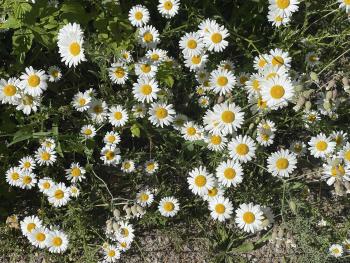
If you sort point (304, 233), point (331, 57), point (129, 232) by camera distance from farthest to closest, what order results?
point (331, 57) < point (129, 232) < point (304, 233)

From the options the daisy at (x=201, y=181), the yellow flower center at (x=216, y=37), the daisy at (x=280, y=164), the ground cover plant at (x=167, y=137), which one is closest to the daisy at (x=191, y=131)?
the ground cover plant at (x=167, y=137)

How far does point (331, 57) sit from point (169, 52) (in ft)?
5.23

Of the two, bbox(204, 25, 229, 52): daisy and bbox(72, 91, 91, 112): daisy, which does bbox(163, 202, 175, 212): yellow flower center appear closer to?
bbox(72, 91, 91, 112): daisy

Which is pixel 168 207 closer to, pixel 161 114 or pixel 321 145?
pixel 161 114

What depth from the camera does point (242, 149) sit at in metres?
3.34

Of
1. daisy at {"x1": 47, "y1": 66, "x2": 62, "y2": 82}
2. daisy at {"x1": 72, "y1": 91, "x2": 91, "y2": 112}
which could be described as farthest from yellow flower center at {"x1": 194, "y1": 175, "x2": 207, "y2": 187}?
daisy at {"x1": 47, "y1": 66, "x2": 62, "y2": 82}

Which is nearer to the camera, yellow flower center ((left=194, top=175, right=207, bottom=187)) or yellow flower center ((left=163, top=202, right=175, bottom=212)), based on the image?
yellow flower center ((left=194, top=175, right=207, bottom=187))

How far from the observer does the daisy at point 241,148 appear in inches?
132

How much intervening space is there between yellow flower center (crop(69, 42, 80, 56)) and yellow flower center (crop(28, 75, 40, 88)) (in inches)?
14.9

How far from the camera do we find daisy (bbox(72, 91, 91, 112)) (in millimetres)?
3566

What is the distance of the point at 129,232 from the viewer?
3.60m

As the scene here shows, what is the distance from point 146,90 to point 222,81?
650 millimetres

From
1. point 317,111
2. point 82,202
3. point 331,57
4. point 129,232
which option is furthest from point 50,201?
point 331,57

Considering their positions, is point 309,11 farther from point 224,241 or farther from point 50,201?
point 50,201
